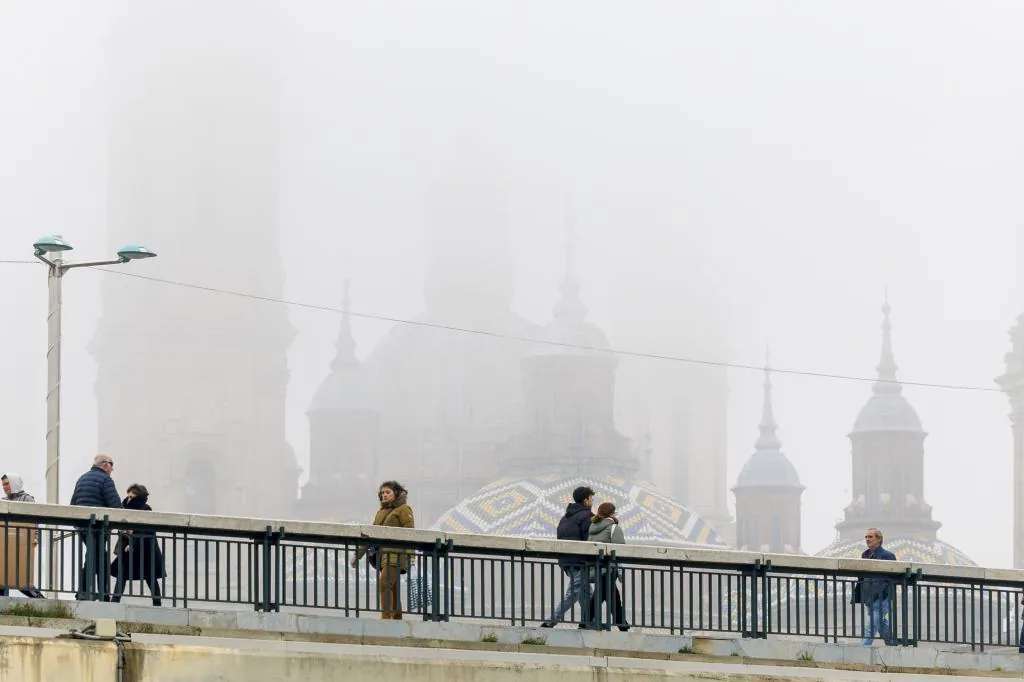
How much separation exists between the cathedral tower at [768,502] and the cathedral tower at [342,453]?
79.5 feet

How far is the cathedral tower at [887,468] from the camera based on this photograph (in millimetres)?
129625

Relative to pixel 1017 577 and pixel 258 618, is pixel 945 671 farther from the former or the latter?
pixel 258 618

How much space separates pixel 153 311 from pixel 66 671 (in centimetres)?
12318

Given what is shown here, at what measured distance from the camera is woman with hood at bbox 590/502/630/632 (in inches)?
835

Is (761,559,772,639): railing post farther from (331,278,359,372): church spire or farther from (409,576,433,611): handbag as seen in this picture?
(331,278,359,372): church spire

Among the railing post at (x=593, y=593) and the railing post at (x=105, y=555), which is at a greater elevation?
the railing post at (x=105, y=555)

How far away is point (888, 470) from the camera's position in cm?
13125

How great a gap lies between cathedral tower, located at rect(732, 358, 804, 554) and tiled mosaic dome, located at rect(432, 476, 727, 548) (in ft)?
99.9

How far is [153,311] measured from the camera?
459 ft

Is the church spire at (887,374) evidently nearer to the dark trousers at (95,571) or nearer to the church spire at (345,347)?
the church spire at (345,347)

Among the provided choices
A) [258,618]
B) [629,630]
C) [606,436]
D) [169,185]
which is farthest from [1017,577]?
[169,185]

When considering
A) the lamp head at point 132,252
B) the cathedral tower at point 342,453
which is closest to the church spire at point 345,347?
the cathedral tower at point 342,453

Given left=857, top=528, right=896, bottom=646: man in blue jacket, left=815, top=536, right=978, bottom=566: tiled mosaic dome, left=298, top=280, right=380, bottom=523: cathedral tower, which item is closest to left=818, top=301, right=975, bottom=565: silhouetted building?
left=815, top=536, right=978, bottom=566: tiled mosaic dome

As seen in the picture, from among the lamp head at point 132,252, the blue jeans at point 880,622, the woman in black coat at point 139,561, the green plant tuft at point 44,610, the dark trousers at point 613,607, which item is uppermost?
the lamp head at point 132,252
